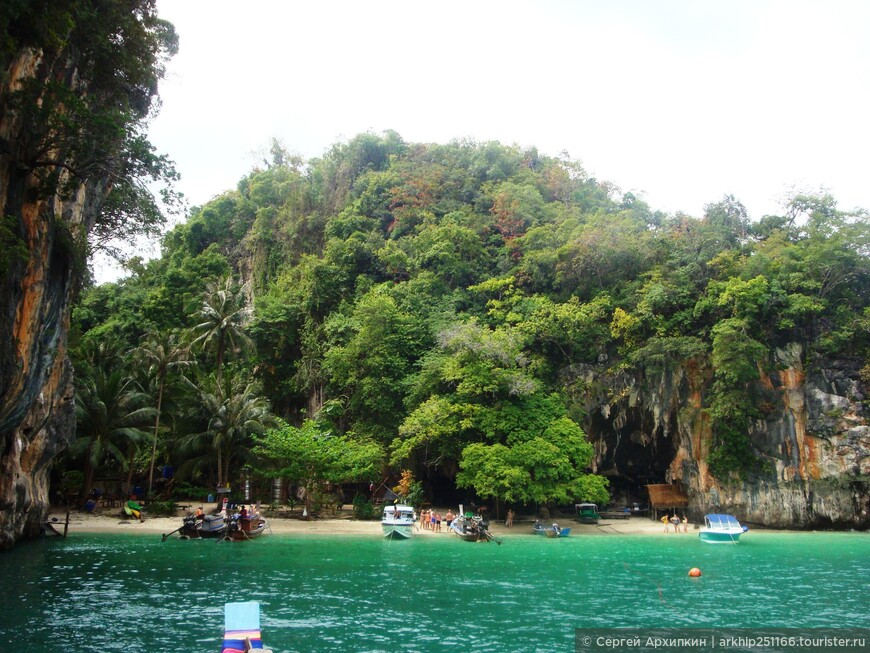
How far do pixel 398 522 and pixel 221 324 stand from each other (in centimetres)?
1565

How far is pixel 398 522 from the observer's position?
78.7ft

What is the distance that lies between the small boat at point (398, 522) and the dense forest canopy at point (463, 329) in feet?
9.91

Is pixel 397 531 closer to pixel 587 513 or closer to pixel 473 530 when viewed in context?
pixel 473 530

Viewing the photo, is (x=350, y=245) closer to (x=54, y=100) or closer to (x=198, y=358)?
(x=198, y=358)

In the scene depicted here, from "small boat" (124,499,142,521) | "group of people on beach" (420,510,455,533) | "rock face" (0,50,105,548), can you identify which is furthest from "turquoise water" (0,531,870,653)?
"group of people on beach" (420,510,455,533)

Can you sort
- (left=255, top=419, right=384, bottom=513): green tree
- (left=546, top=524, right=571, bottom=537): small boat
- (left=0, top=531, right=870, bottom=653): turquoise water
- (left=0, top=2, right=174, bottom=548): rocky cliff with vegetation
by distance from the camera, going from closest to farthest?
(left=0, top=531, right=870, bottom=653): turquoise water
(left=0, top=2, right=174, bottom=548): rocky cliff with vegetation
(left=546, top=524, right=571, bottom=537): small boat
(left=255, top=419, right=384, bottom=513): green tree

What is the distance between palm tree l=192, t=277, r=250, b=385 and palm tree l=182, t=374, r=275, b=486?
1.90 meters

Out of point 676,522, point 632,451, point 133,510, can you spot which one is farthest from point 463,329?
point 133,510

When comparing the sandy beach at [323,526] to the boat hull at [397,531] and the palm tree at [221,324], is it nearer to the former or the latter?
the boat hull at [397,531]

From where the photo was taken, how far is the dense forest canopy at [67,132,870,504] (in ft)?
88.8

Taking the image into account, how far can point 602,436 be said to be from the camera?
30703 millimetres

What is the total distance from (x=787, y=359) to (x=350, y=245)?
24126mm

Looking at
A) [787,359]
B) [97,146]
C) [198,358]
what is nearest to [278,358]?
[198,358]

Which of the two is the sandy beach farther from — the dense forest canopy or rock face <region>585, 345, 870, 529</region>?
rock face <region>585, 345, 870, 529</region>
